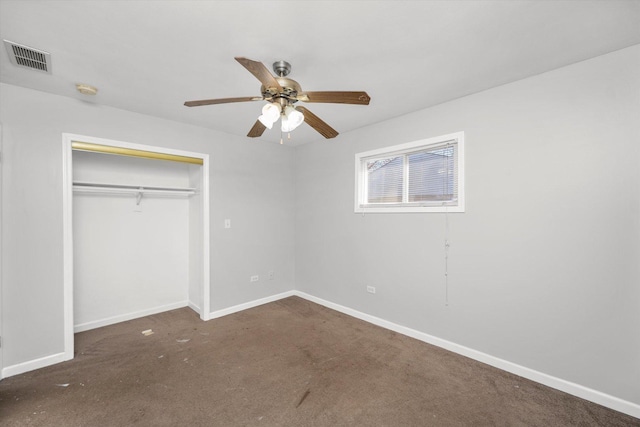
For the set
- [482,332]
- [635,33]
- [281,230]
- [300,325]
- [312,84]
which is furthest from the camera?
[281,230]

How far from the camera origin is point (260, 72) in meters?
1.47

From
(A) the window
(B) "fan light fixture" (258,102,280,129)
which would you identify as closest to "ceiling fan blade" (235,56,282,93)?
(B) "fan light fixture" (258,102,280,129)

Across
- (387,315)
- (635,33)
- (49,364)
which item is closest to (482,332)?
(387,315)

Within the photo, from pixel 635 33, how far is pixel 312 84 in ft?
7.20

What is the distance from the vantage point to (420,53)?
1915 mm

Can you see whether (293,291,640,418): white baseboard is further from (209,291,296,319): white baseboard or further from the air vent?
the air vent

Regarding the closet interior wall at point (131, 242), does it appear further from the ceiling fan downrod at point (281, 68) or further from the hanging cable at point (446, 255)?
the hanging cable at point (446, 255)

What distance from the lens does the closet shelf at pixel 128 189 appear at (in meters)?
2.99

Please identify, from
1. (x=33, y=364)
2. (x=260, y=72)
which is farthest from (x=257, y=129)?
(x=33, y=364)

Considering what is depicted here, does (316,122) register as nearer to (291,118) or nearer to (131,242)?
(291,118)

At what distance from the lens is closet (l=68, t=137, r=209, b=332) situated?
318cm

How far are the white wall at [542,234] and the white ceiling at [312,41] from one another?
11.5 inches

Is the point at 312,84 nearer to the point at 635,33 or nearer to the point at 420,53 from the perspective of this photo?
the point at 420,53

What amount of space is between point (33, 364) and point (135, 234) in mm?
1601
